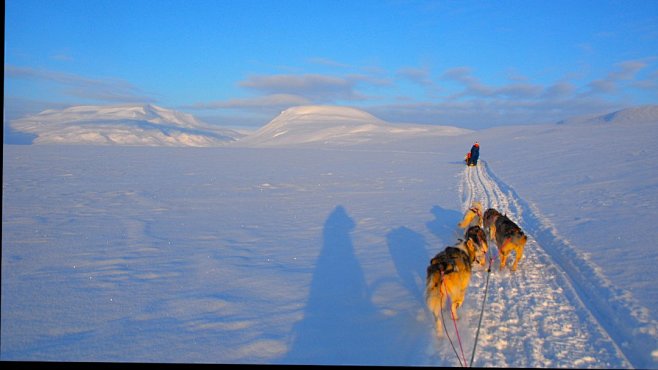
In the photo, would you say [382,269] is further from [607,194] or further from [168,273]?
[607,194]

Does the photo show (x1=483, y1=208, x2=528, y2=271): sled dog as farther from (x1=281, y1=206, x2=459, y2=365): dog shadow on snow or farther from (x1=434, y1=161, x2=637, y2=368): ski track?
(x1=281, y1=206, x2=459, y2=365): dog shadow on snow

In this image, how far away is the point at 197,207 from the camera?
9.55m

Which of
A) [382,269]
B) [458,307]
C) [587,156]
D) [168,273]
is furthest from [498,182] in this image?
[168,273]

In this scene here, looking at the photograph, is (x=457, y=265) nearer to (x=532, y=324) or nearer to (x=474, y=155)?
(x=532, y=324)

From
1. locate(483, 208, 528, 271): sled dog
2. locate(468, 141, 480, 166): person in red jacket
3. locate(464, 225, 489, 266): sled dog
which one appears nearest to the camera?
locate(483, 208, 528, 271): sled dog

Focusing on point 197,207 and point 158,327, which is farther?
point 197,207

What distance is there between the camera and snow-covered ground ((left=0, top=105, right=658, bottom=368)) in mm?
3246

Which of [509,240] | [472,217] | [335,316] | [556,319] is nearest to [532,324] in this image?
[556,319]

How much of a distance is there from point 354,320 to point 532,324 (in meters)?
1.68

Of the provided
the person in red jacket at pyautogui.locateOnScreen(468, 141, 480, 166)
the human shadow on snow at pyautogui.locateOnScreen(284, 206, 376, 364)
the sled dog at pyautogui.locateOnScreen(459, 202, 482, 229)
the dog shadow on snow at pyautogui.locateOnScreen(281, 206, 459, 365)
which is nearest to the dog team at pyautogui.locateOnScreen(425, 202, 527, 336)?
the dog shadow on snow at pyautogui.locateOnScreen(281, 206, 459, 365)

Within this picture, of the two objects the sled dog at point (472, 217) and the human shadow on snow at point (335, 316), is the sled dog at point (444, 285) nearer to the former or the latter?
the human shadow on snow at point (335, 316)

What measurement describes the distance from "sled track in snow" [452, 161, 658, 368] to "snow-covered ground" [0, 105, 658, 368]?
18 millimetres

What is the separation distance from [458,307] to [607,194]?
8.57m

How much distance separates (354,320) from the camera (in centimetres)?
381
